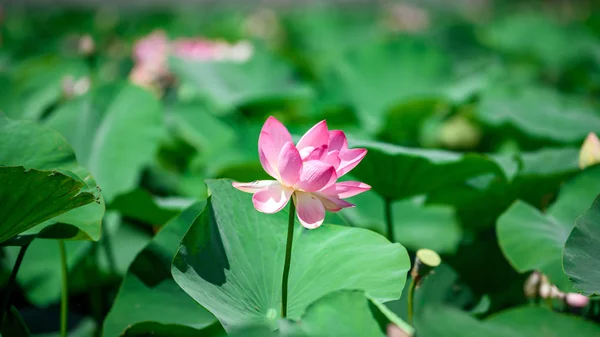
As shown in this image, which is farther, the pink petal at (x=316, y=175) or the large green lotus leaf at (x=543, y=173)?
the large green lotus leaf at (x=543, y=173)

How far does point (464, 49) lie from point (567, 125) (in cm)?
126

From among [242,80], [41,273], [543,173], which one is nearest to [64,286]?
[41,273]

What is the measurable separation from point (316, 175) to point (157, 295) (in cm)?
34

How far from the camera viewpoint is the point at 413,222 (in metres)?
1.33

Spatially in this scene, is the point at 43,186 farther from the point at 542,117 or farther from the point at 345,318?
the point at 542,117

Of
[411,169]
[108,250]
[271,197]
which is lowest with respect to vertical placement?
[108,250]

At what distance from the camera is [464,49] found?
245 centimetres

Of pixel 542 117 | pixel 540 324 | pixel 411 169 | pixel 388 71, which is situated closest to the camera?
pixel 540 324

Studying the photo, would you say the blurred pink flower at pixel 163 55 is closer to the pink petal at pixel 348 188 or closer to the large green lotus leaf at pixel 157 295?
the large green lotus leaf at pixel 157 295

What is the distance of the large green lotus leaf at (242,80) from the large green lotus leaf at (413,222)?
46 centimetres

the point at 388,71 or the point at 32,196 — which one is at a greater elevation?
the point at 32,196

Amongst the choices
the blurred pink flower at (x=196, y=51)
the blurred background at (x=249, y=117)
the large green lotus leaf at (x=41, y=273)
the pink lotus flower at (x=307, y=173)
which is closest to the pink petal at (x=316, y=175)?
the pink lotus flower at (x=307, y=173)

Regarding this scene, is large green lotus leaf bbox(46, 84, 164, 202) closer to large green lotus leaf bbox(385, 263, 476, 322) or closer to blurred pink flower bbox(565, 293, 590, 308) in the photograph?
large green lotus leaf bbox(385, 263, 476, 322)

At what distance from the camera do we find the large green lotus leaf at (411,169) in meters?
0.83
